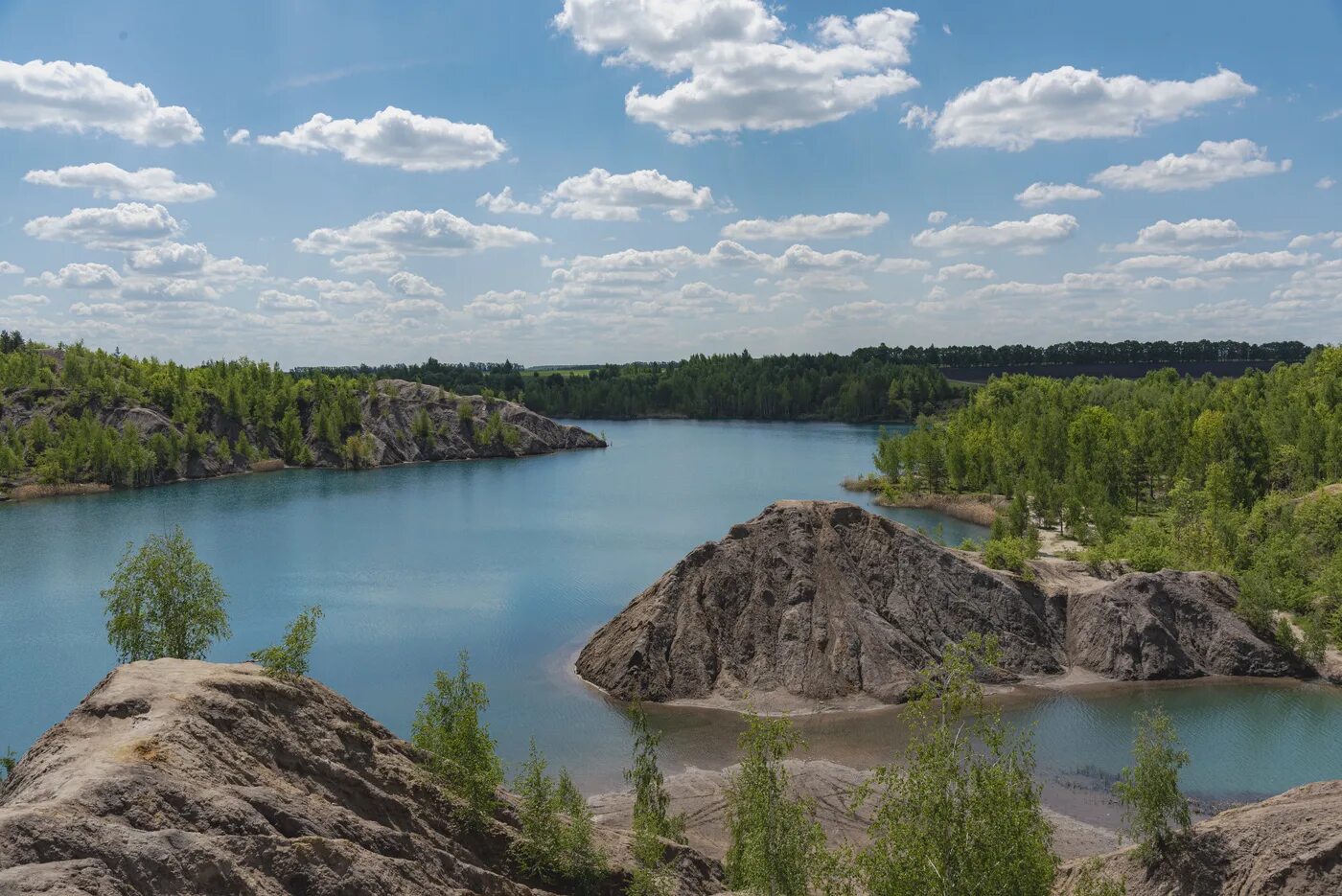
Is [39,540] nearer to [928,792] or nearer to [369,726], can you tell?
[369,726]

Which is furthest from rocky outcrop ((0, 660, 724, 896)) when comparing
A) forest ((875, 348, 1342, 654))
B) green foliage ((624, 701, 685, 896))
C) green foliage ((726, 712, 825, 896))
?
forest ((875, 348, 1342, 654))

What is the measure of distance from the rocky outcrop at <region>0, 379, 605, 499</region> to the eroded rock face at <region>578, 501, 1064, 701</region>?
116m

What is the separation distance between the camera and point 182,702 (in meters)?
21.8

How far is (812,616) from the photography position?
170ft

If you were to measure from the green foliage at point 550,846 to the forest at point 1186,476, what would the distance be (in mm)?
38613

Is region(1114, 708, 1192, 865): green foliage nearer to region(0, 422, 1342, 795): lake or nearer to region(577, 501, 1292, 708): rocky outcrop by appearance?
region(0, 422, 1342, 795): lake

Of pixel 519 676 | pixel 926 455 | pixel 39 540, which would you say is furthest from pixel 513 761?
pixel 926 455

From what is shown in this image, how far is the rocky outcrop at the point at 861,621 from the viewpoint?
1960 inches

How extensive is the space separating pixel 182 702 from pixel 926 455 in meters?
107

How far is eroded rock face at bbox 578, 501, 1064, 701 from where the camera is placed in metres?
49.7

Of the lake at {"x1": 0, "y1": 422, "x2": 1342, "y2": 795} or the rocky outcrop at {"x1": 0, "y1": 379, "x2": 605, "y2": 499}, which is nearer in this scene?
the lake at {"x1": 0, "y1": 422, "x2": 1342, "y2": 795}

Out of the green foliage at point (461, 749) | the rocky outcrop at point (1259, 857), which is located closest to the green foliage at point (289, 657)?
the green foliage at point (461, 749)

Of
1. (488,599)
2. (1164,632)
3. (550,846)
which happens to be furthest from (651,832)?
(488,599)

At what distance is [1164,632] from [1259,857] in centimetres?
2911
